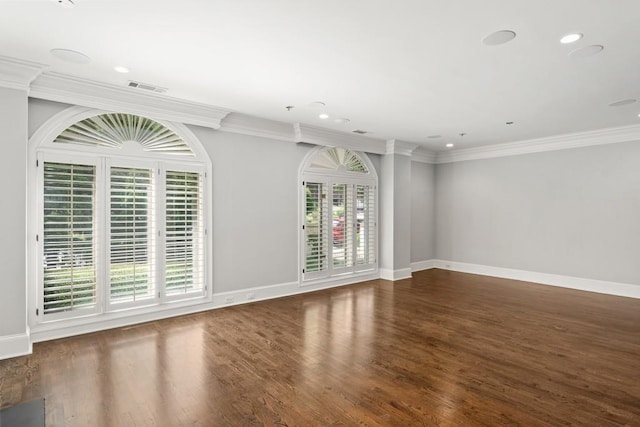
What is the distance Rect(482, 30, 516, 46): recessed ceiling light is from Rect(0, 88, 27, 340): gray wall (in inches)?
168

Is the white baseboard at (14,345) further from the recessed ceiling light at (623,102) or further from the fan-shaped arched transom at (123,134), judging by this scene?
the recessed ceiling light at (623,102)

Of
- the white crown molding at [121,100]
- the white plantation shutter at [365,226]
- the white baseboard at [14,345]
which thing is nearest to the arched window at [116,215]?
the white crown molding at [121,100]

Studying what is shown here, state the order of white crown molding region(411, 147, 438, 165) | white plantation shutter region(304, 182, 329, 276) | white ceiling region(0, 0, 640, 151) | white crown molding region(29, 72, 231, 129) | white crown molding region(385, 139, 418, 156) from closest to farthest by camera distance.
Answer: white ceiling region(0, 0, 640, 151) → white crown molding region(29, 72, 231, 129) → white plantation shutter region(304, 182, 329, 276) → white crown molding region(385, 139, 418, 156) → white crown molding region(411, 147, 438, 165)

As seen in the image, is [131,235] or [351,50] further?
[131,235]

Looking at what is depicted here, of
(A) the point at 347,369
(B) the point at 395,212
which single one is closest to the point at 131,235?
(A) the point at 347,369

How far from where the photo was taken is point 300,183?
5727 mm

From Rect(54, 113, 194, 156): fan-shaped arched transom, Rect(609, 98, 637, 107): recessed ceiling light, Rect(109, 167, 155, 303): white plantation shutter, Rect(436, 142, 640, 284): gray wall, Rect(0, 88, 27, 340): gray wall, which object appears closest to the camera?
Rect(0, 88, 27, 340): gray wall

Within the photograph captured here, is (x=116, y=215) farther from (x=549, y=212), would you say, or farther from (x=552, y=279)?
(x=552, y=279)

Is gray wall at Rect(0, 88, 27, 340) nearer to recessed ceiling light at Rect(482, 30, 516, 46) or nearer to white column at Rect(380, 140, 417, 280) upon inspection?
recessed ceiling light at Rect(482, 30, 516, 46)

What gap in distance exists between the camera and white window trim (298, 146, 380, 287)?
5.74 metres

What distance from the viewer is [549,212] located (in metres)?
6.46

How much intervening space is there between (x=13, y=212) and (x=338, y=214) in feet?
14.6

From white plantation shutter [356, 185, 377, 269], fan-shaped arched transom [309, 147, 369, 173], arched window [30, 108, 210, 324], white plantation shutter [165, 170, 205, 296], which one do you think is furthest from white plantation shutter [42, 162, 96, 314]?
white plantation shutter [356, 185, 377, 269]

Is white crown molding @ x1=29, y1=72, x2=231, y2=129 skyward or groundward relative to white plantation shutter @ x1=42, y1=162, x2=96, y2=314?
skyward
